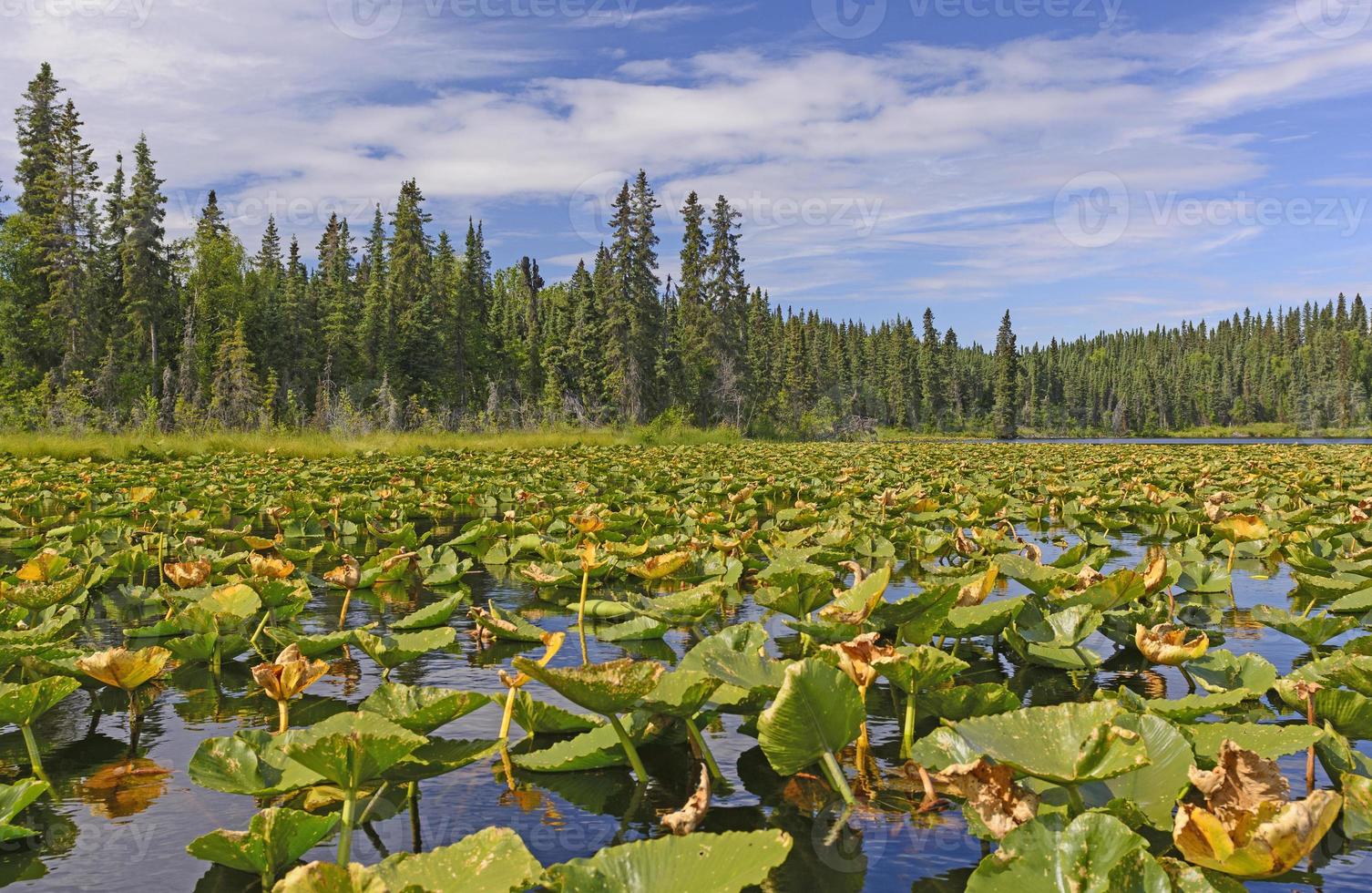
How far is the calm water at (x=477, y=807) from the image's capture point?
6.95ft

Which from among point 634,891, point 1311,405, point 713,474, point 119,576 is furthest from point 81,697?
point 1311,405

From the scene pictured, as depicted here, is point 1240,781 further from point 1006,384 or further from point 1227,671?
point 1006,384

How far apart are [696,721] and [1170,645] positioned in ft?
5.07

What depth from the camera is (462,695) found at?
6.73 ft

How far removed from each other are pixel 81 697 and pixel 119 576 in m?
2.20

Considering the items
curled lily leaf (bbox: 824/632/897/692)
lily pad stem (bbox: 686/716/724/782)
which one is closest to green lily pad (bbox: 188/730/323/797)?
lily pad stem (bbox: 686/716/724/782)

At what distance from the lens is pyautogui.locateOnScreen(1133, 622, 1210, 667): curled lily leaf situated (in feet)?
9.00

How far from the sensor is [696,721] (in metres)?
2.68

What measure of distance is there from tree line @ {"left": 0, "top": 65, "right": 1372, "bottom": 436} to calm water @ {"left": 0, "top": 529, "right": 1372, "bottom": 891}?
18.4 meters

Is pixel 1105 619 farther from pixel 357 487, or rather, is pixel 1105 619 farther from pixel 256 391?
pixel 256 391

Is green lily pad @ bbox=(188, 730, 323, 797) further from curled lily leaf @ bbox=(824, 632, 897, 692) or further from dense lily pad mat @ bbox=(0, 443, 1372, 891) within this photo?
curled lily leaf @ bbox=(824, 632, 897, 692)

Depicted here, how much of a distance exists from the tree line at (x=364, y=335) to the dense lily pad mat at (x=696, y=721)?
58.1 ft

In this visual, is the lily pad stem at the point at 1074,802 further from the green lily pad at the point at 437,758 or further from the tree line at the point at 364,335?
the tree line at the point at 364,335

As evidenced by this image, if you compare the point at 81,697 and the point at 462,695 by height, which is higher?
the point at 462,695
